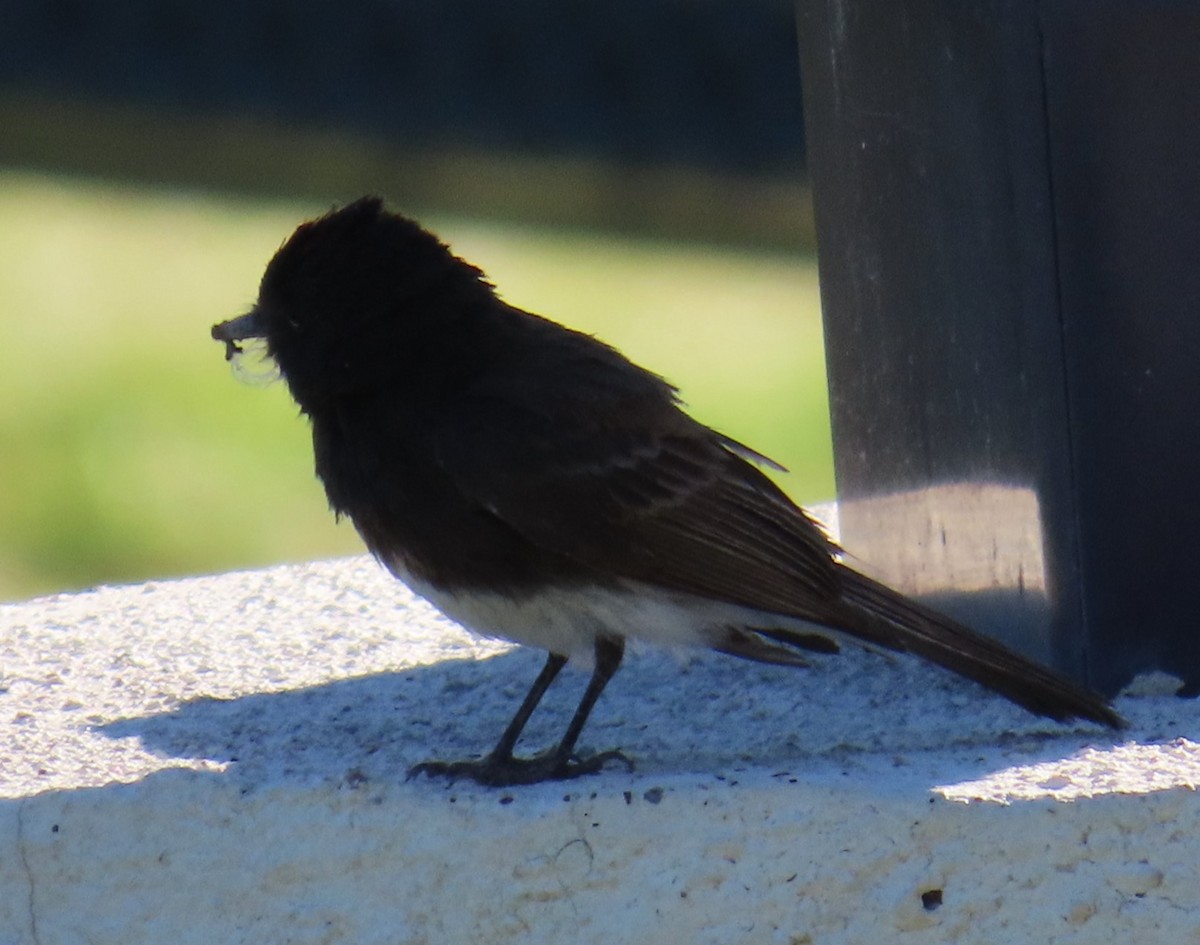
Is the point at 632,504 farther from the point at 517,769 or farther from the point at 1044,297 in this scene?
the point at 1044,297

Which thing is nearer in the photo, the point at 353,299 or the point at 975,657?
the point at 975,657

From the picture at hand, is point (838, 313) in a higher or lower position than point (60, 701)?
higher

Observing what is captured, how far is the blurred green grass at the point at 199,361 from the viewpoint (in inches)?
353

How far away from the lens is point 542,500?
4027 mm

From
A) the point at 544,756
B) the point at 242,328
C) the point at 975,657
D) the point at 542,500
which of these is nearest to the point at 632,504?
the point at 542,500

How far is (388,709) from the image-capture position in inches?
173

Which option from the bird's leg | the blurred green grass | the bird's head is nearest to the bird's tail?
the bird's leg

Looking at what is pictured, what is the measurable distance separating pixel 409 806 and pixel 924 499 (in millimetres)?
1457

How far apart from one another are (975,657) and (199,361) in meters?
7.17

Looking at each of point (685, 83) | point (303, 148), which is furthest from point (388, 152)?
point (685, 83)

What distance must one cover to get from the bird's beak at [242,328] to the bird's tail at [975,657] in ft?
4.19

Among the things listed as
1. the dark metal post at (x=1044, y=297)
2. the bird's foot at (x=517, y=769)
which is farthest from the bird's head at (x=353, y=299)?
the dark metal post at (x=1044, y=297)

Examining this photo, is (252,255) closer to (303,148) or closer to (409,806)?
(303,148)

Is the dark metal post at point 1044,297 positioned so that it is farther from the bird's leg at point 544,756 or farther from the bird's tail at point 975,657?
the bird's leg at point 544,756
